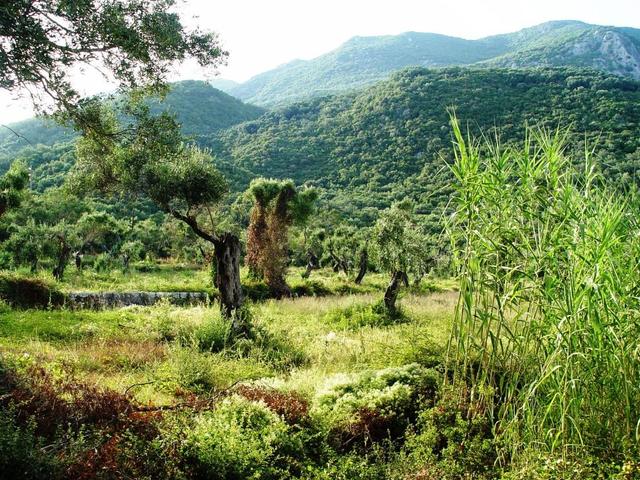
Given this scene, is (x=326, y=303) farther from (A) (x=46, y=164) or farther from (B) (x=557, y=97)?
(B) (x=557, y=97)

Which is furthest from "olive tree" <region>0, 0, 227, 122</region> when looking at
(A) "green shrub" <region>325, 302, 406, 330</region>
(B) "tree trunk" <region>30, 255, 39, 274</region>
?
(B) "tree trunk" <region>30, 255, 39, 274</region>

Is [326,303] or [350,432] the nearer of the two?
[350,432]

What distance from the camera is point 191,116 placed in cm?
11562

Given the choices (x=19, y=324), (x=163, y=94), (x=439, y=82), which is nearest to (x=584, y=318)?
(x=163, y=94)

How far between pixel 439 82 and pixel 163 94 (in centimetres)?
10557

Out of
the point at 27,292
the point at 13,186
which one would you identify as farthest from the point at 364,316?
the point at 13,186

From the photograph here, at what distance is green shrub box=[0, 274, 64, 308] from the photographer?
1440cm

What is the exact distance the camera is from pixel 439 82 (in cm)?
10512

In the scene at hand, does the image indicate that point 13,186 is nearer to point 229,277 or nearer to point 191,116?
point 229,277

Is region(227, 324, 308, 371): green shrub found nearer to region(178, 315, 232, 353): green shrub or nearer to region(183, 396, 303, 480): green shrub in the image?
region(178, 315, 232, 353): green shrub

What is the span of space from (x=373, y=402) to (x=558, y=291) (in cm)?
283

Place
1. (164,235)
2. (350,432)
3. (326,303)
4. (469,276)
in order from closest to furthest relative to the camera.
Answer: (469,276)
(350,432)
(326,303)
(164,235)

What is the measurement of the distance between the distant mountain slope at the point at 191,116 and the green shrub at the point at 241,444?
94.1 m

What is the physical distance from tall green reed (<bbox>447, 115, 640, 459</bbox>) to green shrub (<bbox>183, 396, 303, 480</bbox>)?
224 centimetres
